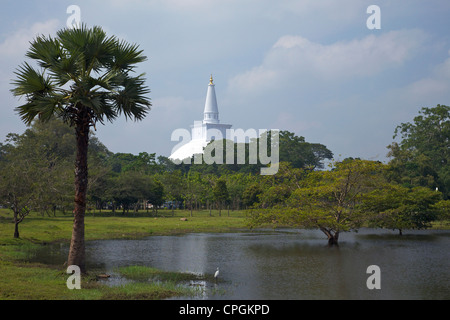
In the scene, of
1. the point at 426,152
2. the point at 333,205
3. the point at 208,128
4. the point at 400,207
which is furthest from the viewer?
the point at 208,128

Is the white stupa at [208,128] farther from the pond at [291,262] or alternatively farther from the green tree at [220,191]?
the pond at [291,262]

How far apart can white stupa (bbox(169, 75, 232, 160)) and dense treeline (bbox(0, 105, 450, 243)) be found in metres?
12.4

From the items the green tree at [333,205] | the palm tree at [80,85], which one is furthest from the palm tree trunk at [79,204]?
the green tree at [333,205]

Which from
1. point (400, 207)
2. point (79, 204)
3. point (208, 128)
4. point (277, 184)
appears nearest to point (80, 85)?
point (79, 204)

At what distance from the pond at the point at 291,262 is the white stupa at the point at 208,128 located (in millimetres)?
95049

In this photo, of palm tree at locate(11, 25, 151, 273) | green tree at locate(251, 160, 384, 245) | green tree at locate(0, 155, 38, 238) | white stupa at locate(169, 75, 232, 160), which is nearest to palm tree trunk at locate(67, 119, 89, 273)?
palm tree at locate(11, 25, 151, 273)

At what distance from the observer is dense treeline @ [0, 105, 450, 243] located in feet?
104

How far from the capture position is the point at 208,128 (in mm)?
133250

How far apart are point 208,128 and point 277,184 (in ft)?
254

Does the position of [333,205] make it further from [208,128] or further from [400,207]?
[208,128]

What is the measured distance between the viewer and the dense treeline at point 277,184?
31812mm

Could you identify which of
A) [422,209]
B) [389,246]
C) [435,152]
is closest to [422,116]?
[435,152]

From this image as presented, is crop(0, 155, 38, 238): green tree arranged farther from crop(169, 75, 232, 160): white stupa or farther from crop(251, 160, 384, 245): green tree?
crop(169, 75, 232, 160): white stupa
